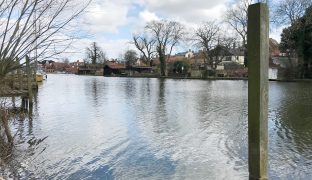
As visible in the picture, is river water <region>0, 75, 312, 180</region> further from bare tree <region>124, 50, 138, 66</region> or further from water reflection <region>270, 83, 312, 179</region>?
bare tree <region>124, 50, 138, 66</region>

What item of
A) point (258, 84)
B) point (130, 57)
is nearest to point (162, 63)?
point (130, 57)

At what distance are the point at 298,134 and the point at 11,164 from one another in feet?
30.3

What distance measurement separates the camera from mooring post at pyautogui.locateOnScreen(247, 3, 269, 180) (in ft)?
16.7

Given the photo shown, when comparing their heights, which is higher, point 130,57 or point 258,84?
point 130,57

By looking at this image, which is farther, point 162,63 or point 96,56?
point 96,56

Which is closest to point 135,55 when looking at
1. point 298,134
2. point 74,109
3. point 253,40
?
point 74,109

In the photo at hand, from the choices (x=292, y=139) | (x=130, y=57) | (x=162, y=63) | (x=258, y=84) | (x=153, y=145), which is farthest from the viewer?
(x=130, y=57)

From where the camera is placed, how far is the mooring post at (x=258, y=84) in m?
5.09

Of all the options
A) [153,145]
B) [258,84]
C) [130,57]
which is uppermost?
[130,57]

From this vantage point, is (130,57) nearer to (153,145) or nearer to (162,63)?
(162,63)

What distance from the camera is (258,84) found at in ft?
17.1

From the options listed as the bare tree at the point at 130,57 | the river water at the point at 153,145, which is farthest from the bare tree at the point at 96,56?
the river water at the point at 153,145

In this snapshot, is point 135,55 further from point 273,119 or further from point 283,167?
point 283,167

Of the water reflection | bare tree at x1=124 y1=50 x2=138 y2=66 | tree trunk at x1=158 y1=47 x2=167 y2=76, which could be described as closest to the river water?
the water reflection
